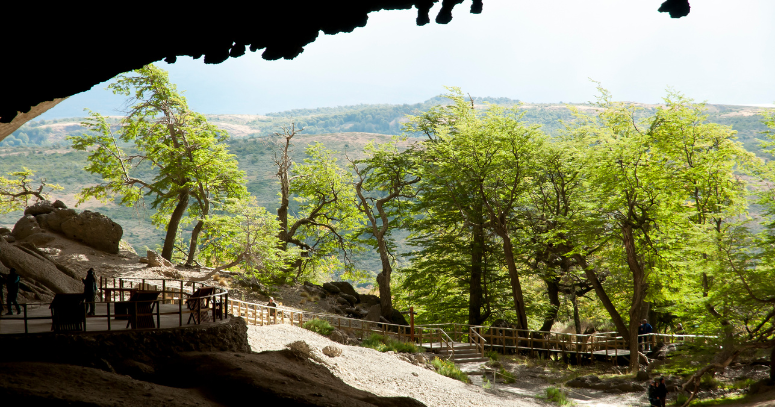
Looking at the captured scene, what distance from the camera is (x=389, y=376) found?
15.1 m

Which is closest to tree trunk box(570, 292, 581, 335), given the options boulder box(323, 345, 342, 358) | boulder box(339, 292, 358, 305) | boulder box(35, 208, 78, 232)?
boulder box(339, 292, 358, 305)

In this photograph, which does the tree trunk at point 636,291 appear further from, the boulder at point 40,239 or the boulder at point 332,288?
the boulder at point 40,239

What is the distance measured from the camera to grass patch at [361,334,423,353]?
1963 centimetres

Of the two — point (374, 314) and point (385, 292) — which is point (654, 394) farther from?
point (374, 314)

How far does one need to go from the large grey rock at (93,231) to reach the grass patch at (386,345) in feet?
47.9

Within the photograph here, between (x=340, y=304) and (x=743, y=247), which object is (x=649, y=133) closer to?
(x=743, y=247)

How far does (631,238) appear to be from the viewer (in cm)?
2016

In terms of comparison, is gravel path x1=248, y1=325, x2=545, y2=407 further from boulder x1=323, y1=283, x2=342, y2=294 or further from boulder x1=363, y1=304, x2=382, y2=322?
boulder x1=323, y1=283, x2=342, y2=294

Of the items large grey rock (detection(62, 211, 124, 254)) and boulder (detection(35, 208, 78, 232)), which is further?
boulder (detection(35, 208, 78, 232))

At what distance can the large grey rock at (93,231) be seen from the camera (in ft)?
81.0

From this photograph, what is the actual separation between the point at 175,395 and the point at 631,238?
18.0 metres

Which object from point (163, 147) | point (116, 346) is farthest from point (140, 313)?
point (163, 147)

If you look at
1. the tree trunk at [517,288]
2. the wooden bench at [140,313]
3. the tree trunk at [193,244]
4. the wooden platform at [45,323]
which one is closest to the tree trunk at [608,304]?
the tree trunk at [517,288]

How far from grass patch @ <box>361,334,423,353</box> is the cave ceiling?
47.9 ft
